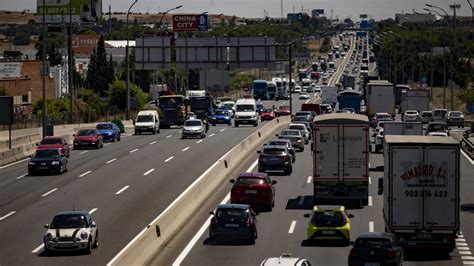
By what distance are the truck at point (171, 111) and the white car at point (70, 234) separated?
6222 centimetres

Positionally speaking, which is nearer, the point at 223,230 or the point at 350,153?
the point at 223,230

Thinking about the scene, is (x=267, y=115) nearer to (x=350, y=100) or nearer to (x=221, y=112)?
(x=221, y=112)

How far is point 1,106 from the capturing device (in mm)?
73438

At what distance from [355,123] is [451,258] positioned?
40.6 feet

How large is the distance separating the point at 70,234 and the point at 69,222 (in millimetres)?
473

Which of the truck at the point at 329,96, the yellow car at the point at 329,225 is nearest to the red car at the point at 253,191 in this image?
the yellow car at the point at 329,225

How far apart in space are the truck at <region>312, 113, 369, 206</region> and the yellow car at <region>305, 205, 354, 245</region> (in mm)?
9180

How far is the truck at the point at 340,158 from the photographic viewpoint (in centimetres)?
4575

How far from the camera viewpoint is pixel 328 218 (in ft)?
120

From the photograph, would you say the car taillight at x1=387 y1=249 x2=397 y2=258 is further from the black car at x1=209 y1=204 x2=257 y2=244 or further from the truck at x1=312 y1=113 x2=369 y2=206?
the truck at x1=312 y1=113 x2=369 y2=206

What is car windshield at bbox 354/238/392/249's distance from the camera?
29.8m

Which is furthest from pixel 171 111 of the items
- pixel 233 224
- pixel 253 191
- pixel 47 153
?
pixel 233 224

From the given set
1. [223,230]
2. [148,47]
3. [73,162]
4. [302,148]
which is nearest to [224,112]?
[148,47]

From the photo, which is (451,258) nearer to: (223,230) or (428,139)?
(428,139)
